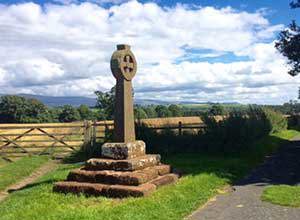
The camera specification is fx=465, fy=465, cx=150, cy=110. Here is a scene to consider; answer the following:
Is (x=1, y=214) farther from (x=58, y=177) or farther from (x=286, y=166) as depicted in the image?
(x=286, y=166)

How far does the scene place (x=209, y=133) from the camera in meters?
20.9

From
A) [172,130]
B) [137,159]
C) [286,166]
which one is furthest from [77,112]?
[137,159]

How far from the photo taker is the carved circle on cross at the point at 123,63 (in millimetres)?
11633

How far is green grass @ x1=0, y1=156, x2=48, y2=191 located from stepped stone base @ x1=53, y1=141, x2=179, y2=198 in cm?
361

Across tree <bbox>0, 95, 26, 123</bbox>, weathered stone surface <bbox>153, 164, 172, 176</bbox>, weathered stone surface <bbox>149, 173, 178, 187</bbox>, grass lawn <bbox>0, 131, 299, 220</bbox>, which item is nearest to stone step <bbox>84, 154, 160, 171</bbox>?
weathered stone surface <bbox>153, 164, 172, 176</bbox>

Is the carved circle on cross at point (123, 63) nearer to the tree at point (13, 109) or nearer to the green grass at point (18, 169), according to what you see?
the green grass at point (18, 169)

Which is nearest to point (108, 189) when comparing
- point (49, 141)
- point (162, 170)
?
point (162, 170)

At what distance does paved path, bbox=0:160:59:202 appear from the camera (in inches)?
504

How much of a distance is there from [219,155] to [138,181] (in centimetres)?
989

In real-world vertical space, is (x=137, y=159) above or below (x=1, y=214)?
above

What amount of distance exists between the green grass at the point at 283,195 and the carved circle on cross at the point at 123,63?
4.41 metres

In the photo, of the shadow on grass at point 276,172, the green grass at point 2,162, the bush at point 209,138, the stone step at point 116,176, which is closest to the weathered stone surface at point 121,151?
the stone step at point 116,176

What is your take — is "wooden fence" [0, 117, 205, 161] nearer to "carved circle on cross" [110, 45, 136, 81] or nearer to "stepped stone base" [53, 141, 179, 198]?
"carved circle on cross" [110, 45, 136, 81]

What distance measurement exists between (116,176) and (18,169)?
749 cm
